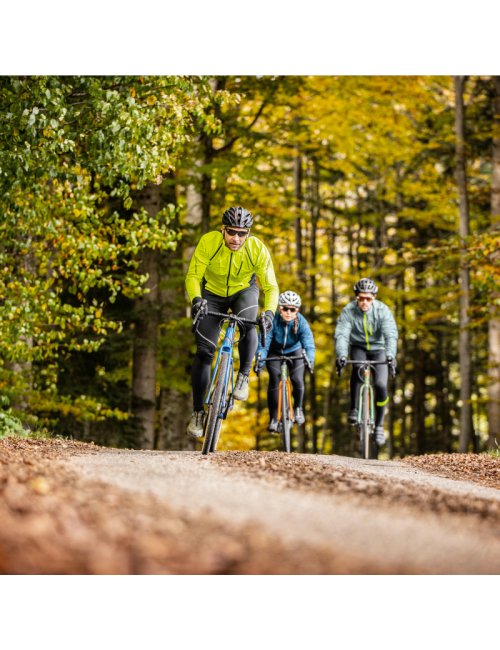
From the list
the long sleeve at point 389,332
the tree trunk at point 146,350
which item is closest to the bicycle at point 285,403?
the long sleeve at point 389,332

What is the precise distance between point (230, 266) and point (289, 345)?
2.60 meters

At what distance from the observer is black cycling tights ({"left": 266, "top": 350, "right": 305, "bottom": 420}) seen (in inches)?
335

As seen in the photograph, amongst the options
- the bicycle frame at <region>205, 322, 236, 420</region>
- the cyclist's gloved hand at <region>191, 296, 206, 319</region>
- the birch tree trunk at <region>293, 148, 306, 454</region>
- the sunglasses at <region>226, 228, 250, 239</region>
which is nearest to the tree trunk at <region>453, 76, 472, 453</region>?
the birch tree trunk at <region>293, 148, 306, 454</region>

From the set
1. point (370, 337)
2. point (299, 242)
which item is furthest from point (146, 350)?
point (299, 242)

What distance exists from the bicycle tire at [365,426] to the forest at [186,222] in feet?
9.70

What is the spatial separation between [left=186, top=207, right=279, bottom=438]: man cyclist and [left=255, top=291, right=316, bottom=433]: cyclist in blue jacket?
6.47 feet

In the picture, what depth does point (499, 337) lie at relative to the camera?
14188 millimetres

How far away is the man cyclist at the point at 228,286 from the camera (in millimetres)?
6277

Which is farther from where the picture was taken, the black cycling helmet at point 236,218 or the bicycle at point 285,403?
the bicycle at point 285,403

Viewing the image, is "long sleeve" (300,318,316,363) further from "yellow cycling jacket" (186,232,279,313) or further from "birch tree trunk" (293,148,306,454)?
"birch tree trunk" (293,148,306,454)

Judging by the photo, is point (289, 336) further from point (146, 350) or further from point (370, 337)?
point (146, 350)

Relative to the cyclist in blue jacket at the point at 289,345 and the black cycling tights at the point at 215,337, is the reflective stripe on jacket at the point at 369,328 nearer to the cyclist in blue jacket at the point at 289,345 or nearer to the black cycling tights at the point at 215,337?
the cyclist in blue jacket at the point at 289,345

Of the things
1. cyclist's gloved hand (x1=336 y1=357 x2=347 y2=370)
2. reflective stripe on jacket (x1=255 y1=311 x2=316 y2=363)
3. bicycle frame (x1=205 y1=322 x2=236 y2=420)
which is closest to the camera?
bicycle frame (x1=205 y1=322 x2=236 y2=420)

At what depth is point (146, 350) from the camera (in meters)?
12.4
